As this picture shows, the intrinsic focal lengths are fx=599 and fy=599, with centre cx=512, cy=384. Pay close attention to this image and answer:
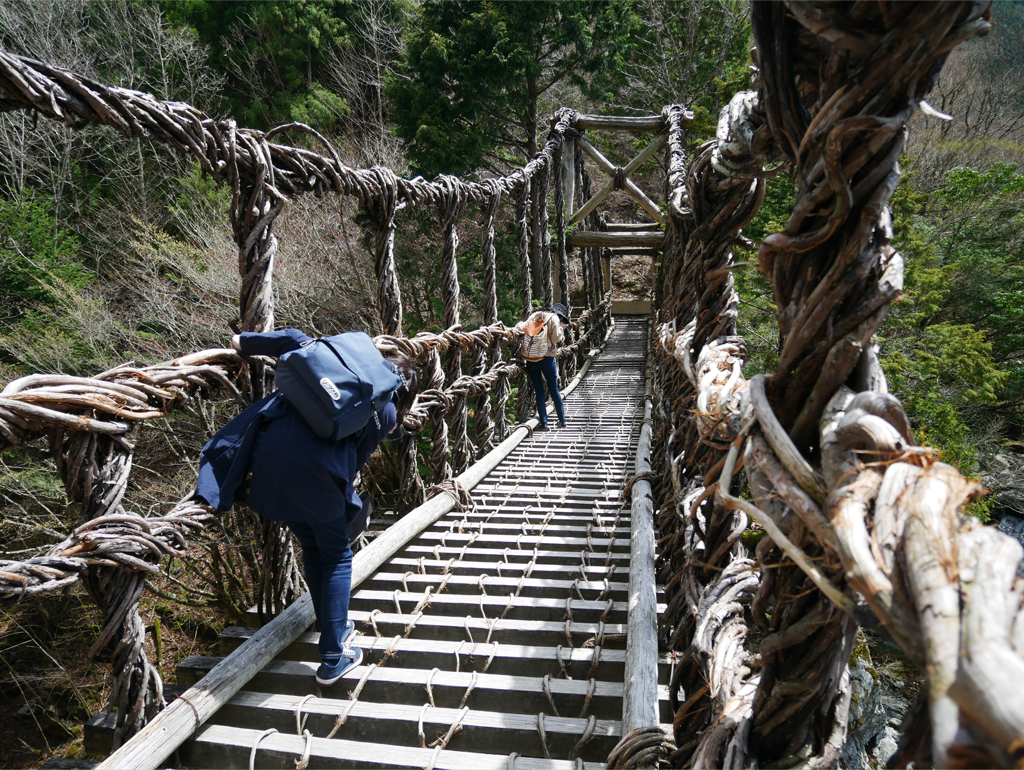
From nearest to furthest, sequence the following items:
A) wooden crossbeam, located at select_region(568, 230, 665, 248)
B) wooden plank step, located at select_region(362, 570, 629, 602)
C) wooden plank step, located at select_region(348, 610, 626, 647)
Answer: wooden plank step, located at select_region(348, 610, 626, 647) → wooden plank step, located at select_region(362, 570, 629, 602) → wooden crossbeam, located at select_region(568, 230, 665, 248)

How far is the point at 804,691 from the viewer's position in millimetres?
619

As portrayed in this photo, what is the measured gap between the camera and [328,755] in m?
1.46

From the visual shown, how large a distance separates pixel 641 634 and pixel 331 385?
1.10 meters

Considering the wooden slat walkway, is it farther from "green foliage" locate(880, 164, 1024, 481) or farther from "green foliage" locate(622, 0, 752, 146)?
"green foliage" locate(622, 0, 752, 146)

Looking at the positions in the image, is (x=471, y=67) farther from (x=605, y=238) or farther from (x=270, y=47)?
(x=270, y=47)

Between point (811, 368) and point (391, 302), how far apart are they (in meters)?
2.78

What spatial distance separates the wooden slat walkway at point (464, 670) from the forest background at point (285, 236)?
11.8ft

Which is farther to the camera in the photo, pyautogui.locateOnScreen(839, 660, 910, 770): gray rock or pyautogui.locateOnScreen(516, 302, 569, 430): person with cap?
pyautogui.locateOnScreen(839, 660, 910, 770): gray rock

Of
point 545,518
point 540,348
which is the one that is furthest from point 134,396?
point 540,348

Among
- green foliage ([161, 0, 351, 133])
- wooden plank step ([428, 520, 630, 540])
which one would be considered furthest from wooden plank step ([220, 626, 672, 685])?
green foliage ([161, 0, 351, 133])

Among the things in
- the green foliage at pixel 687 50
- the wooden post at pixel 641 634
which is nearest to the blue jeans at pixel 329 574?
the wooden post at pixel 641 634

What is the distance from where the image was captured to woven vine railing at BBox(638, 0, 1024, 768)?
0.34 metres

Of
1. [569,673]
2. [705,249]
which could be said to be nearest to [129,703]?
[569,673]

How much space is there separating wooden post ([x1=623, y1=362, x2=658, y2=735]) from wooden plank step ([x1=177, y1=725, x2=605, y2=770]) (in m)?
0.17
